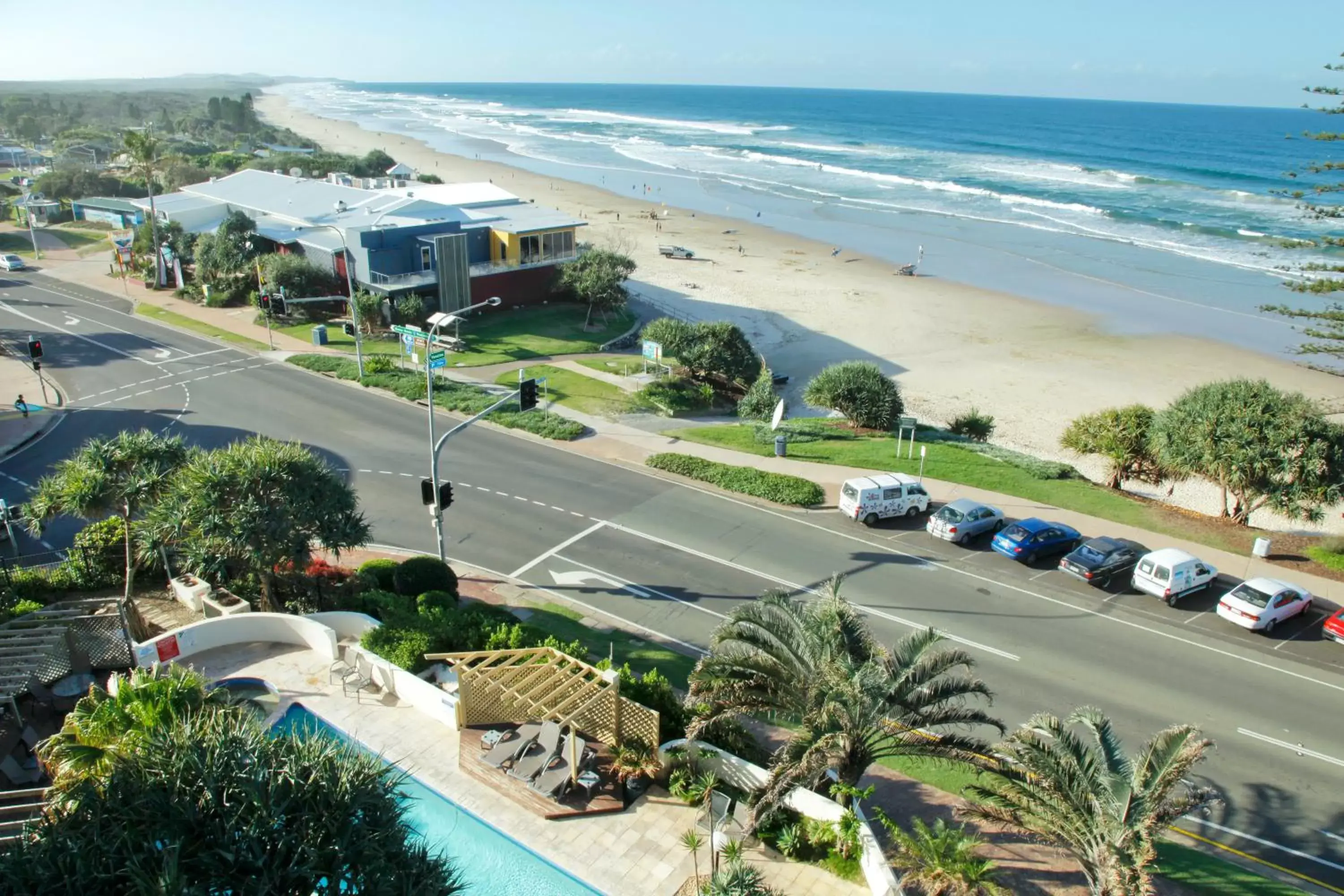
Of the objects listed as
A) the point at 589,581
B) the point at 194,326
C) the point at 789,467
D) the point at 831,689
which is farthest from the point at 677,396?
the point at 831,689

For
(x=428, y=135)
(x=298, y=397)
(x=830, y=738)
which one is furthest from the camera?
(x=428, y=135)

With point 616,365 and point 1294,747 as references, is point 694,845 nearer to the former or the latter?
point 1294,747

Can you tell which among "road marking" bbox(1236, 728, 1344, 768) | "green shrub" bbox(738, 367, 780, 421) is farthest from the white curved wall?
"green shrub" bbox(738, 367, 780, 421)

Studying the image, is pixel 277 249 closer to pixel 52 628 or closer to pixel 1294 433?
pixel 52 628

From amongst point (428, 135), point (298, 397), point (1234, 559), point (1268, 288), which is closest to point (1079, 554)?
point (1234, 559)

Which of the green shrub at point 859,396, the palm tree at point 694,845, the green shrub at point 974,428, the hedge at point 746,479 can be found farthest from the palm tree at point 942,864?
the green shrub at point 974,428

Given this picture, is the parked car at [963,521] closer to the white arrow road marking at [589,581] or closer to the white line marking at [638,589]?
the white line marking at [638,589]

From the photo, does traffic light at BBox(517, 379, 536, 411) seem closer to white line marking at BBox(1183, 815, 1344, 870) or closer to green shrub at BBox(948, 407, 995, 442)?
white line marking at BBox(1183, 815, 1344, 870)
